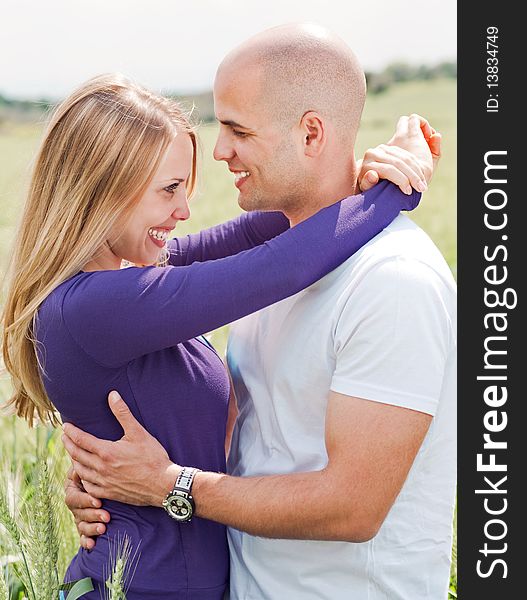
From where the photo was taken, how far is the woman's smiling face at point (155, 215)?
8.30 feet

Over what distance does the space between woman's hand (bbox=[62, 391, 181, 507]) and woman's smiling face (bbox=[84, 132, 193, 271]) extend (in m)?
0.42

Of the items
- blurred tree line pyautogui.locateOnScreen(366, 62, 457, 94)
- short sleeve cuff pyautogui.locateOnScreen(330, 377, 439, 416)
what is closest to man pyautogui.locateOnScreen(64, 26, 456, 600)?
short sleeve cuff pyautogui.locateOnScreen(330, 377, 439, 416)

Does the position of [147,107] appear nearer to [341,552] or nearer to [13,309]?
[13,309]

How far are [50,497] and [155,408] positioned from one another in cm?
34

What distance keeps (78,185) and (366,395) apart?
946mm

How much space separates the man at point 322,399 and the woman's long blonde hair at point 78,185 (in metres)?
0.25

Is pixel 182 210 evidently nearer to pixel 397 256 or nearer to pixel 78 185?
pixel 78 185

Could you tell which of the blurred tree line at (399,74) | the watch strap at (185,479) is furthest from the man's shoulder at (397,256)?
the blurred tree line at (399,74)

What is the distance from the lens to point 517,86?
9.95 ft

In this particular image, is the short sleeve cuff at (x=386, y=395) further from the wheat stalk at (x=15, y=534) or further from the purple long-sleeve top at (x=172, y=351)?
the wheat stalk at (x=15, y=534)

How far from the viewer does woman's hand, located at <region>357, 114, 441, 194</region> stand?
2.53 m

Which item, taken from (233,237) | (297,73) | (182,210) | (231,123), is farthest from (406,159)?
(233,237)

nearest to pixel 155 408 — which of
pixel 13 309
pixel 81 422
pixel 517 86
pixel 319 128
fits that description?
pixel 81 422

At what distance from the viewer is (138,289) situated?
7.48ft
